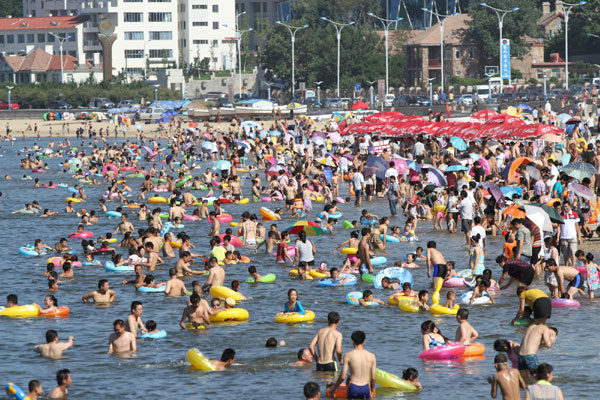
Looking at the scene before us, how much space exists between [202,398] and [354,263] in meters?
8.71

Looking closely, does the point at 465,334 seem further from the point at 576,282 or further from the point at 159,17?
the point at 159,17

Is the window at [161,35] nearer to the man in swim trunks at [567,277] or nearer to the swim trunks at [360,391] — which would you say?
the man in swim trunks at [567,277]

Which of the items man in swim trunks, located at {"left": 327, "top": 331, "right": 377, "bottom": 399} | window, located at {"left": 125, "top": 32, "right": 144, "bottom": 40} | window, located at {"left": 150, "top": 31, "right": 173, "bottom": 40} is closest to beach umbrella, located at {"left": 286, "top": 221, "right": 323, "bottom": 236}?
man in swim trunks, located at {"left": 327, "top": 331, "right": 377, "bottom": 399}

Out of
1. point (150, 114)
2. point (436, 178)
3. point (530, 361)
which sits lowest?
point (530, 361)

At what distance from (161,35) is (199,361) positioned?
101734 mm

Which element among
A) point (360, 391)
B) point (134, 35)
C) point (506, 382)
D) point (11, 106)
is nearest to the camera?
point (506, 382)

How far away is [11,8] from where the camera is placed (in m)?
139

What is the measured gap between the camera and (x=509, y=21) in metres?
93.0

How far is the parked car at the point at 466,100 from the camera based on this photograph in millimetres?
73850

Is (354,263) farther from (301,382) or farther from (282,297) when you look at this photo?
(301,382)

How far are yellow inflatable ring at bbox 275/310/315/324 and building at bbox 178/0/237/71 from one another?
9684cm

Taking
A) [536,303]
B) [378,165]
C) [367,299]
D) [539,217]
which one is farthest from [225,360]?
[378,165]

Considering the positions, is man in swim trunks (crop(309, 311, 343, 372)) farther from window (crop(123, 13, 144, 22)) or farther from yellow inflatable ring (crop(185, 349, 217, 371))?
window (crop(123, 13, 144, 22))

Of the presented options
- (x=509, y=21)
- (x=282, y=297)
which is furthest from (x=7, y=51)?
(x=282, y=297)
